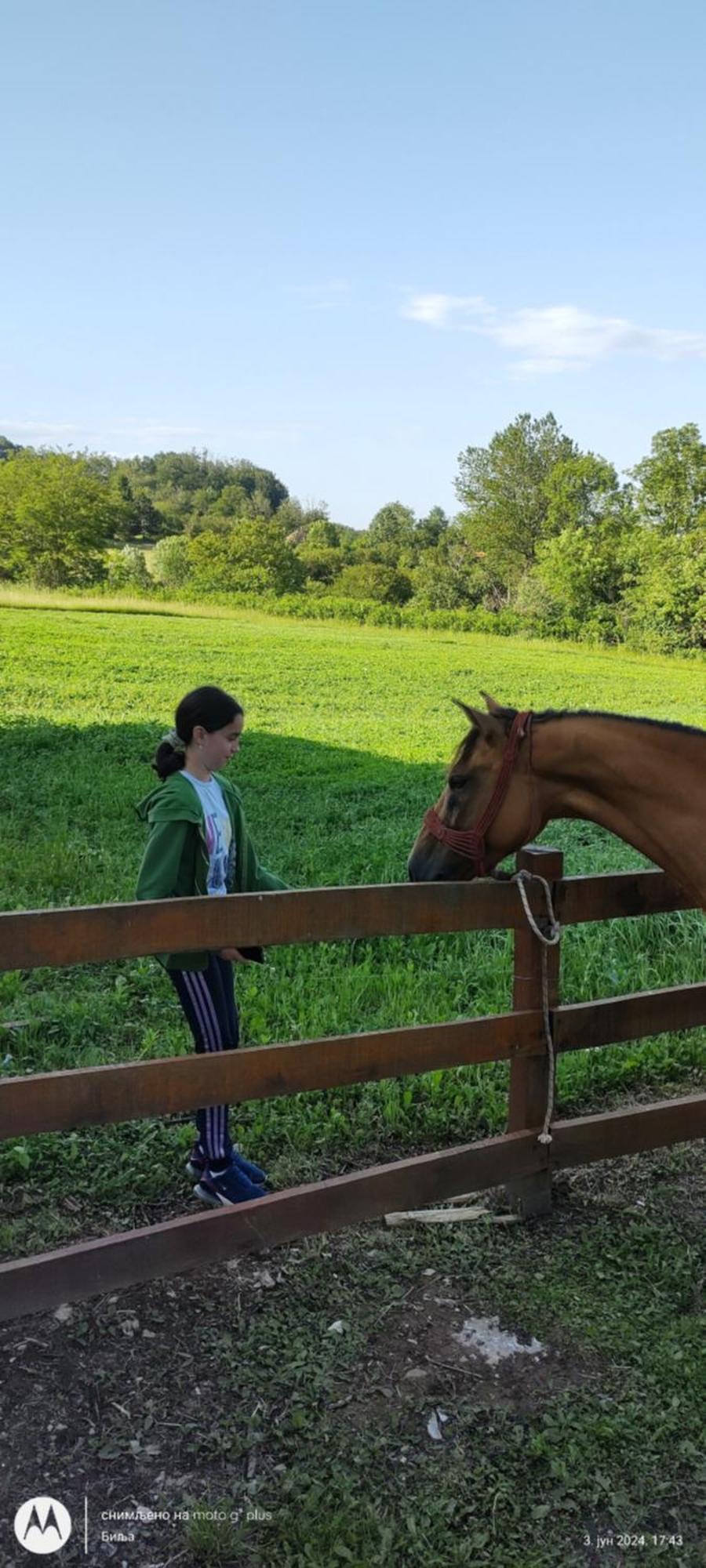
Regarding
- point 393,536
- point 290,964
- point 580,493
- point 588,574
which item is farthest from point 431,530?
point 290,964

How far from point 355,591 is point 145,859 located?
201ft

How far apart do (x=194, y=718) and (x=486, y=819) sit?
935 mm

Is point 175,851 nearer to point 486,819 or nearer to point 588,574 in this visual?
point 486,819

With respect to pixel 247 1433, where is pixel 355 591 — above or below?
above

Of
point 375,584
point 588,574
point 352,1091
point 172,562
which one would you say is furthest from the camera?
point 375,584

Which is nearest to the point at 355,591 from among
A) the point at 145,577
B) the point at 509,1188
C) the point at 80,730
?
the point at 145,577

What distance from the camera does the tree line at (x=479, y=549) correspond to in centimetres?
4162

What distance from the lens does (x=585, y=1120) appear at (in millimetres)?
3326

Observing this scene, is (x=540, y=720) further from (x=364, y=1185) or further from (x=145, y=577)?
(x=145, y=577)

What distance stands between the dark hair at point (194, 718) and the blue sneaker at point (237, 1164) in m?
1.28

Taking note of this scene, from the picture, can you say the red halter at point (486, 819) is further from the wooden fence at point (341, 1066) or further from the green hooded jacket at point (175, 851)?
the green hooded jacket at point (175, 851)

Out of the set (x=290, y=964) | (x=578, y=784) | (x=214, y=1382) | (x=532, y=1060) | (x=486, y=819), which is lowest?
(x=214, y=1382)

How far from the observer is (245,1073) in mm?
2750

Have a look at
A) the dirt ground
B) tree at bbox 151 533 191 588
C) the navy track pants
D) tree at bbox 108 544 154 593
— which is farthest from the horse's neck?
tree at bbox 151 533 191 588
